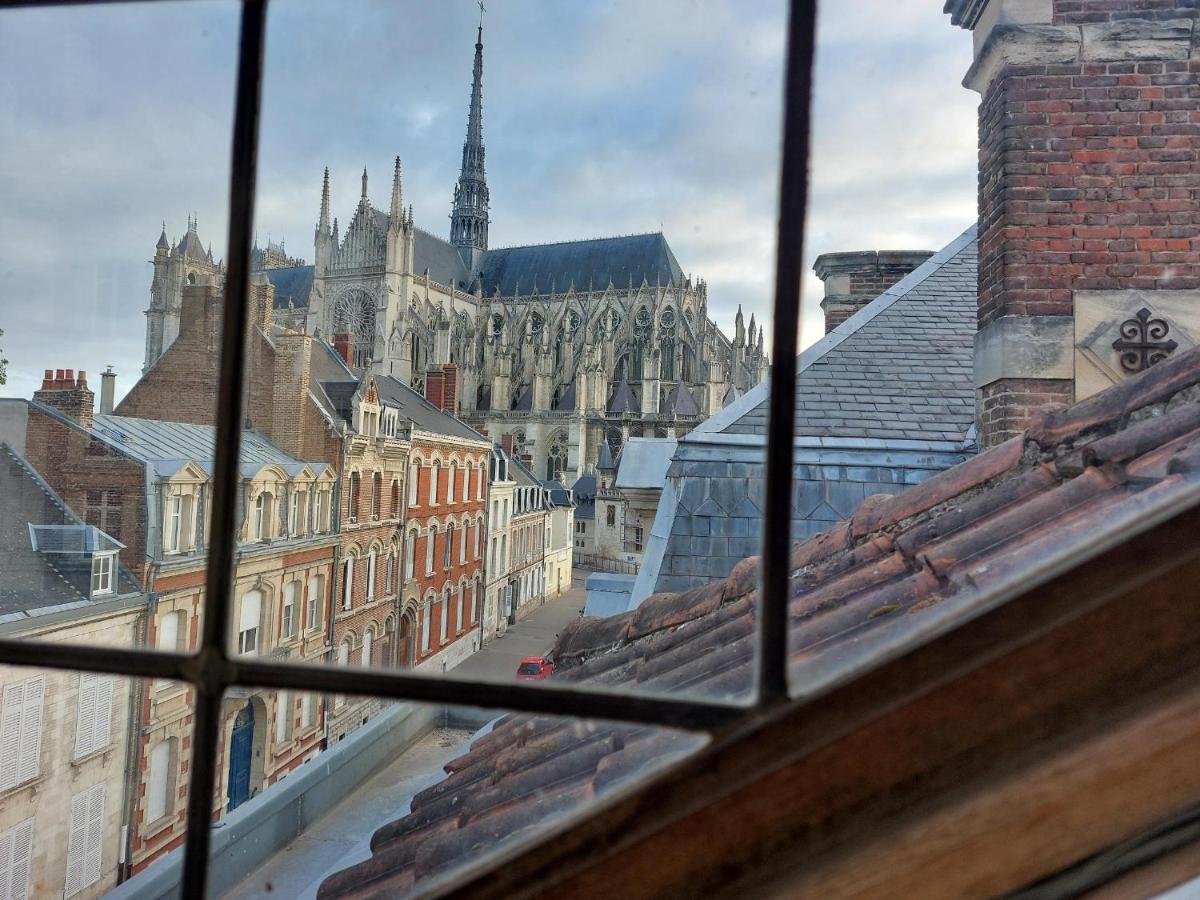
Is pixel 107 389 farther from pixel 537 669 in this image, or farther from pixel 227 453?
pixel 227 453

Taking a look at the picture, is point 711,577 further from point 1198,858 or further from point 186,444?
point 186,444

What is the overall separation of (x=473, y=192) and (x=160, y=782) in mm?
44333

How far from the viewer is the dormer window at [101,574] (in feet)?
27.5

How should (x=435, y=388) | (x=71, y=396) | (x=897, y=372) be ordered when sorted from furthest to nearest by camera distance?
(x=435, y=388)
(x=71, y=396)
(x=897, y=372)

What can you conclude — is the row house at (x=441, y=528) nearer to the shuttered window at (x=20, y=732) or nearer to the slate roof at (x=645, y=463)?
the shuttered window at (x=20, y=732)

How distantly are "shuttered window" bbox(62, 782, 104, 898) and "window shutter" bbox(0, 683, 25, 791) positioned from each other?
3.06ft

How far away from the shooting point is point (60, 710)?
→ 25.5ft

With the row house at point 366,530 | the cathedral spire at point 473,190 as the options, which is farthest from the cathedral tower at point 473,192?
the row house at point 366,530

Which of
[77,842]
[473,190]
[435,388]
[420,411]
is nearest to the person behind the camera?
[77,842]

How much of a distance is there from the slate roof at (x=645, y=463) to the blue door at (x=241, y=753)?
647 centimetres

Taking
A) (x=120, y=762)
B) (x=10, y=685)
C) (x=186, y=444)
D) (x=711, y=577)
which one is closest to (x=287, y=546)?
(x=186, y=444)

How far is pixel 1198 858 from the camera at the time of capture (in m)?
0.58

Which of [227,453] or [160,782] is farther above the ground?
[227,453]

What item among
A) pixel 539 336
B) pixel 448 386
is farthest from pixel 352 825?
pixel 539 336
